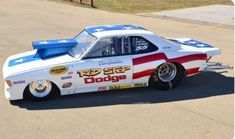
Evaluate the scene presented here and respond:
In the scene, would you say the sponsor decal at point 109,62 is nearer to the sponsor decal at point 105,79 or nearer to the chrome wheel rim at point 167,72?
the sponsor decal at point 105,79

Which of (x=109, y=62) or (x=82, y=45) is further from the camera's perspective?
(x=82, y=45)

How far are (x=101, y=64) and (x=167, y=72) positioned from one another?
1.57m

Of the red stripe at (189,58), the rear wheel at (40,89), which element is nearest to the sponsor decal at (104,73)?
the rear wheel at (40,89)

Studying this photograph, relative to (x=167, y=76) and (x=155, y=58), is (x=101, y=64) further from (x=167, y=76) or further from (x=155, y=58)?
(x=167, y=76)

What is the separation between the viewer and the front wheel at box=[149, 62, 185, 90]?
820 centimetres

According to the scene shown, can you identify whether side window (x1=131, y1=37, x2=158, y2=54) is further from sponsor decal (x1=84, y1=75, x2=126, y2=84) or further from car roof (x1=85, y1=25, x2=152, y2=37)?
sponsor decal (x1=84, y1=75, x2=126, y2=84)

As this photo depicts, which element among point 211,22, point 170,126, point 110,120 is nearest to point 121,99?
point 110,120

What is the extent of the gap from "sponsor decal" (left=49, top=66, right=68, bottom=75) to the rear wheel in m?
0.24

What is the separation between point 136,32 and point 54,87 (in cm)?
206

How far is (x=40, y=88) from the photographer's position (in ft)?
24.9

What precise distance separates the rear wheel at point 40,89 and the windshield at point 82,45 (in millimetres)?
816

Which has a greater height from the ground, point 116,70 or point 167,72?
point 116,70

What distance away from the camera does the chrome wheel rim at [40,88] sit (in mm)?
7500

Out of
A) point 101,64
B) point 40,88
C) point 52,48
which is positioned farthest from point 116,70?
point 40,88
